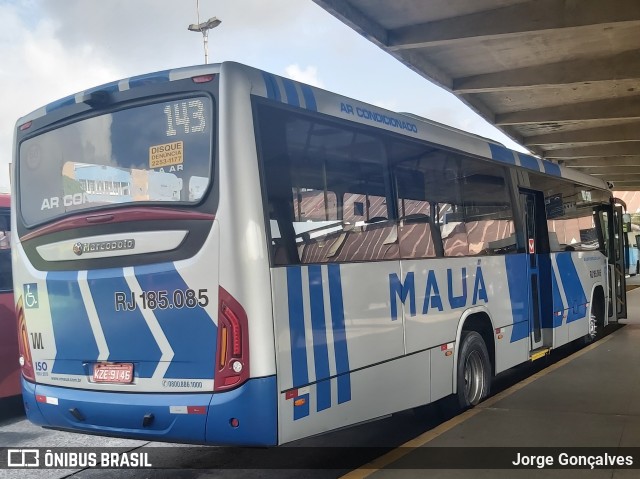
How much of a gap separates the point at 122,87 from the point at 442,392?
4095 mm

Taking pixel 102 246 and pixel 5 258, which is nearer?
pixel 102 246

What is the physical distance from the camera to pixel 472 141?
7336mm

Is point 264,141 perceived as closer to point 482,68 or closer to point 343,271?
point 343,271

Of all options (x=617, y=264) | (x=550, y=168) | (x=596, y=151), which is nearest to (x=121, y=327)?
(x=550, y=168)

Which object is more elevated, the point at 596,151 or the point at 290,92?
the point at 596,151

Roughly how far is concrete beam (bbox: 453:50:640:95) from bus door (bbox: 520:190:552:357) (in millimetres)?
5845

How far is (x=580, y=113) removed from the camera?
1741 cm

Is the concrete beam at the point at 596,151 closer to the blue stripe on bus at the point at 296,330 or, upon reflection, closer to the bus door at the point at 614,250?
the bus door at the point at 614,250

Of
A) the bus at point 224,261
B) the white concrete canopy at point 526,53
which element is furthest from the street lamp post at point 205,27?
the bus at point 224,261

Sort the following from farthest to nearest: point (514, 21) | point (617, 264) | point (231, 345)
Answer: point (617, 264)
point (514, 21)
point (231, 345)

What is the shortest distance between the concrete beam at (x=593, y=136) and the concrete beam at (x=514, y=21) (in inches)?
410

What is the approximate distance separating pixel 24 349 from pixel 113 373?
117cm

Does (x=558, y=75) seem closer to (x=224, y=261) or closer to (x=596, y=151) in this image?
(x=596, y=151)

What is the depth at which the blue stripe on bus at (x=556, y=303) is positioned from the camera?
30.2 ft
